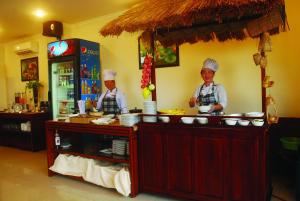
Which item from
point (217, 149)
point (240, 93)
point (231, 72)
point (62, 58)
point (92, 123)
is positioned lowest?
point (217, 149)

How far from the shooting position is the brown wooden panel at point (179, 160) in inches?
106

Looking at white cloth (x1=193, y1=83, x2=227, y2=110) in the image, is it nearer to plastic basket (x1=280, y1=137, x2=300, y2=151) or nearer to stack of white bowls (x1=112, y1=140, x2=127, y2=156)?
plastic basket (x1=280, y1=137, x2=300, y2=151)

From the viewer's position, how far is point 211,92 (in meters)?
3.30

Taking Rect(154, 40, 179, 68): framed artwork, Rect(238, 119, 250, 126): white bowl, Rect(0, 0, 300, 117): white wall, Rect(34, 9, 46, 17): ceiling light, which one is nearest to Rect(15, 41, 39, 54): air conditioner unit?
Rect(0, 0, 300, 117): white wall

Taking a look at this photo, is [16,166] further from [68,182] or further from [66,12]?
[66,12]

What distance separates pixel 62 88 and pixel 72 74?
28.1 inches

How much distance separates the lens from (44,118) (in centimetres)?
589

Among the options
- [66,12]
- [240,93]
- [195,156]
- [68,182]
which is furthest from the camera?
[66,12]

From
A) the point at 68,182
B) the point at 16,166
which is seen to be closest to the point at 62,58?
the point at 16,166

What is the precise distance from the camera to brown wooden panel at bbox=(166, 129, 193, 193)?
270 centimetres

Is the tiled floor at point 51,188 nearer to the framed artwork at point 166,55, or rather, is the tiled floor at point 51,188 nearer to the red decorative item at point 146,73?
the red decorative item at point 146,73

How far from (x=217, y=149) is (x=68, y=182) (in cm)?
222

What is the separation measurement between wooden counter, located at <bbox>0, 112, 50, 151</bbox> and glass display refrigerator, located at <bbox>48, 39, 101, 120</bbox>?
0.43 m

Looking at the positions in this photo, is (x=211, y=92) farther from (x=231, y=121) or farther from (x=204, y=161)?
(x=204, y=161)
